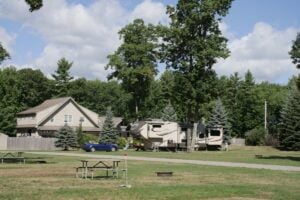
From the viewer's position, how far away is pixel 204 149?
215 ft

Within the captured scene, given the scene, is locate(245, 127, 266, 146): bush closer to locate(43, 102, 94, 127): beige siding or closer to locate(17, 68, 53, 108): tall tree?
locate(43, 102, 94, 127): beige siding

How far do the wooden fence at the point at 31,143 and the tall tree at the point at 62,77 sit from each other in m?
41.8

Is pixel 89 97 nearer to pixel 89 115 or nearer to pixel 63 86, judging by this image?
pixel 63 86

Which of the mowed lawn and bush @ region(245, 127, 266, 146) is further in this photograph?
bush @ region(245, 127, 266, 146)

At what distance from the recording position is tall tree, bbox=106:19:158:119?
7756 cm

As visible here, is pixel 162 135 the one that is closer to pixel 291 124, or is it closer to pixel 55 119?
pixel 291 124

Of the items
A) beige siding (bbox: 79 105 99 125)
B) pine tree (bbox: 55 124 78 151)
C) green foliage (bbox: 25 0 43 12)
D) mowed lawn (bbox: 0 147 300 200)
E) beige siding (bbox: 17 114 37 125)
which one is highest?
green foliage (bbox: 25 0 43 12)

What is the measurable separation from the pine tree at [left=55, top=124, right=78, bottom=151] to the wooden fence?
2327mm

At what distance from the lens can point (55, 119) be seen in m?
79.5

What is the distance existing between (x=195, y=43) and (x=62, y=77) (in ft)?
178

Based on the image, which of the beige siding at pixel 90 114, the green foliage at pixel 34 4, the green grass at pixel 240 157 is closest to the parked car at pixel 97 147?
the green grass at pixel 240 157

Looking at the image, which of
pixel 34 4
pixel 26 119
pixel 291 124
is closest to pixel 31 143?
pixel 26 119

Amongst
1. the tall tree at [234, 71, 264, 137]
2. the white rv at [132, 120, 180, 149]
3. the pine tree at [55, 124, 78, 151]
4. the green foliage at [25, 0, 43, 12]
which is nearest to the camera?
the green foliage at [25, 0, 43, 12]

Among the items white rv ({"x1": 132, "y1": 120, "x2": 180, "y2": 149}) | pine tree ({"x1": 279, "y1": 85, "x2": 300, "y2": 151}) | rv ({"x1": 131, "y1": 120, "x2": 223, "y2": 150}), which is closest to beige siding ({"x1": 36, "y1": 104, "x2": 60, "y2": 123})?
rv ({"x1": 131, "y1": 120, "x2": 223, "y2": 150})
